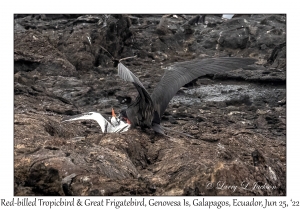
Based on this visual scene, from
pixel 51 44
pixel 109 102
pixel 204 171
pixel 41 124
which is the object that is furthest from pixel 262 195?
pixel 51 44

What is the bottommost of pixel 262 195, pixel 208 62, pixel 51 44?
pixel 262 195

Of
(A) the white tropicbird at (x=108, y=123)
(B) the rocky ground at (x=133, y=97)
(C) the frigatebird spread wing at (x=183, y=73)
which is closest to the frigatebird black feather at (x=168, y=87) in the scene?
(C) the frigatebird spread wing at (x=183, y=73)

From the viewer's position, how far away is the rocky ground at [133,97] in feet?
19.3

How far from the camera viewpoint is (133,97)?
39.4 feet

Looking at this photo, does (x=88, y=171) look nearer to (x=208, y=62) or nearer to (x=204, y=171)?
(x=204, y=171)

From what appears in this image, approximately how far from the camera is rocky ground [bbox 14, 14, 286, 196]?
5.89 m

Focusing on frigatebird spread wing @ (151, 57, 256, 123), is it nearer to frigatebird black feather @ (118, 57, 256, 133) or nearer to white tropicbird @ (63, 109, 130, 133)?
frigatebird black feather @ (118, 57, 256, 133)

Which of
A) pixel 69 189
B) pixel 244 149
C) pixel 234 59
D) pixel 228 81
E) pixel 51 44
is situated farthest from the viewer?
pixel 51 44

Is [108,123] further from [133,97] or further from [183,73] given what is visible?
[133,97]

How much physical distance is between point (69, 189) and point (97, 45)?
411 inches

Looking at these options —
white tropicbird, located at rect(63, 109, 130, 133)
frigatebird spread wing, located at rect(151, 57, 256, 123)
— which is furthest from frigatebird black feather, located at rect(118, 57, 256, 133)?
white tropicbird, located at rect(63, 109, 130, 133)

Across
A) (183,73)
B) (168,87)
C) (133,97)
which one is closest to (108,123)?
(168,87)

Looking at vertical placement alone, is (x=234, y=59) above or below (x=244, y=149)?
above

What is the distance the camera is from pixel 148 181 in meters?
6.02
